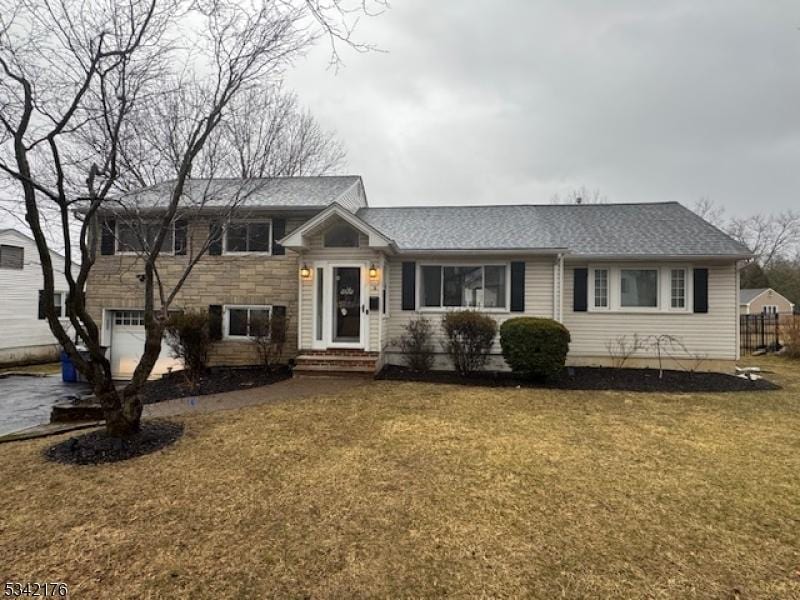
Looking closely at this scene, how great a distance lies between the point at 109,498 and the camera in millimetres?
3504

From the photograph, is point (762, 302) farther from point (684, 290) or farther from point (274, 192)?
point (274, 192)

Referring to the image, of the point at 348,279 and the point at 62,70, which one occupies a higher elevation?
the point at 62,70

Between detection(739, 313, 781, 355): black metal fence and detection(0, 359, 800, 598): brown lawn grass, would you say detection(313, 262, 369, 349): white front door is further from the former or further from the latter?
detection(739, 313, 781, 355): black metal fence

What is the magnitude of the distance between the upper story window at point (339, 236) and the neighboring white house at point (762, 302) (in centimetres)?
3758

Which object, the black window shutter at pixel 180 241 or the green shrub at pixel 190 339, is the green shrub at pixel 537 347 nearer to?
the green shrub at pixel 190 339

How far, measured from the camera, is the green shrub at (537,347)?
332 inches

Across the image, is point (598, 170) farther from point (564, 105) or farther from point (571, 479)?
point (571, 479)

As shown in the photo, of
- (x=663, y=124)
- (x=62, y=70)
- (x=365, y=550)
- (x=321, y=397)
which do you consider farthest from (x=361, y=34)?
(x=663, y=124)

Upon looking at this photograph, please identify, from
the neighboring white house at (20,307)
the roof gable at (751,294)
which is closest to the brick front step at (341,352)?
the neighboring white house at (20,307)

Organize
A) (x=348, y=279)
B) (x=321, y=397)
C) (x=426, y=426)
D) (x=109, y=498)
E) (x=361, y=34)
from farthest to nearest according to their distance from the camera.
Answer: (x=348, y=279) → (x=321, y=397) → (x=426, y=426) → (x=361, y=34) → (x=109, y=498)

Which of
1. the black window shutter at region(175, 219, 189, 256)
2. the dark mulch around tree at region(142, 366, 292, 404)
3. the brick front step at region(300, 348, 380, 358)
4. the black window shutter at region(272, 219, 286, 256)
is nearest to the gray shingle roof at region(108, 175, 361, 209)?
the black window shutter at region(272, 219, 286, 256)

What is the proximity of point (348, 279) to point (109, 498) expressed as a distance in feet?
22.5

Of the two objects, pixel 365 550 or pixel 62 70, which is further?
pixel 62 70

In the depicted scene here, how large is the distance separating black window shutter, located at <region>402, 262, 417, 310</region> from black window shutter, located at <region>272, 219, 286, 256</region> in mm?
A: 3388
